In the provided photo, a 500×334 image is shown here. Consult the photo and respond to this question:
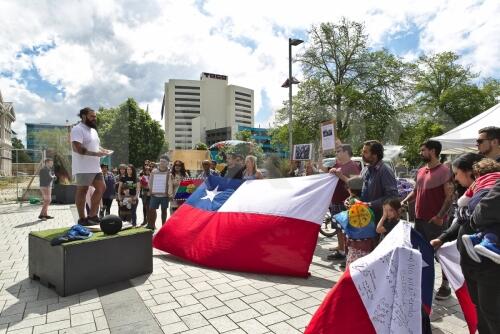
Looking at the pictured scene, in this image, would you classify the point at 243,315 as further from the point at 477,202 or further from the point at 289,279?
the point at 477,202

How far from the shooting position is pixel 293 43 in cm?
1655

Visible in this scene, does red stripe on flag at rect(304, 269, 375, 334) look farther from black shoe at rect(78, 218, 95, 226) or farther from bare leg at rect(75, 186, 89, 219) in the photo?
black shoe at rect(78, 218, 95, 226)

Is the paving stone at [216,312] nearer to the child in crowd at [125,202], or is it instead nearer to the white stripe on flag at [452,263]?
the white stripe on flag at [452,263]

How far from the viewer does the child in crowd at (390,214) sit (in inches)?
159

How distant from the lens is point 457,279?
9.71ft

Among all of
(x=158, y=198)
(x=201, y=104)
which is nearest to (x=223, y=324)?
(x=158, y=198)

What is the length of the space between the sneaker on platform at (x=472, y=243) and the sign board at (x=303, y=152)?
8.45 metres

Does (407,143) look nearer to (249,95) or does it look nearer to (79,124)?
(79,124)

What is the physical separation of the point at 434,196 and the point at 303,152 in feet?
23.3

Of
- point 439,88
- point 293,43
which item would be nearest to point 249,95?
point 439,88

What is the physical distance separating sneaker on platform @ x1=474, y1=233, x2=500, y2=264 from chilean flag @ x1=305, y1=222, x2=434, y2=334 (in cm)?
41

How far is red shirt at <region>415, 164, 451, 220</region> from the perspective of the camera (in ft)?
13.9

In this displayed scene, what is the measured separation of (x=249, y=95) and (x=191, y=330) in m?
167

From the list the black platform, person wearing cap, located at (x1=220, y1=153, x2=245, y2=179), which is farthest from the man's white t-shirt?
person wearing cap, located at (x1=220, y1=153, x2=245, y2=179)
